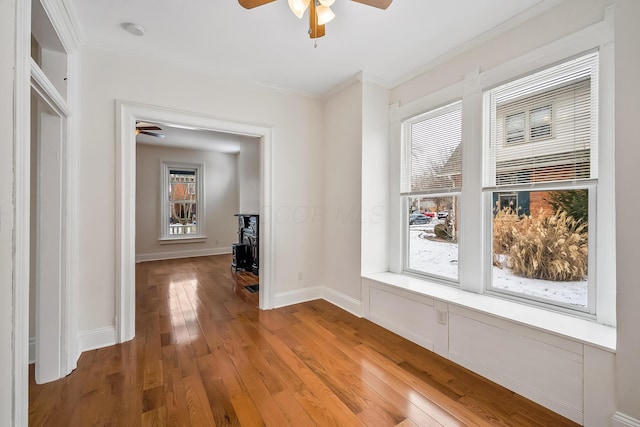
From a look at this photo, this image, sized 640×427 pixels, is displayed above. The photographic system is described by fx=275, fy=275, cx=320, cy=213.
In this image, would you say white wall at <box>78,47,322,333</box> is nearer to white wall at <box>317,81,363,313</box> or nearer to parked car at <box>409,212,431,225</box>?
white wall at <box>317,81,363,313</box>

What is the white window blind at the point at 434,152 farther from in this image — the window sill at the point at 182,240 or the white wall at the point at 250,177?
the window sill at the point at 182,240

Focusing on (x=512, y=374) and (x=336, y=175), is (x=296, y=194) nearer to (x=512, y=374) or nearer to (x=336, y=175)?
(x=336, y=175)

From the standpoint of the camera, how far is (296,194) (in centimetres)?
358

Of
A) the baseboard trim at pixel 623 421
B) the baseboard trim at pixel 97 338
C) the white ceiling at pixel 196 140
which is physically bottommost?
the baseboard trim at pixel 97 338

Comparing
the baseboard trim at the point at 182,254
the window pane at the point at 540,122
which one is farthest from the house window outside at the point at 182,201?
the window pane at the point at 540,122

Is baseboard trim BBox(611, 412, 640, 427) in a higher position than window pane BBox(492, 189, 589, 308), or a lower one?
lower

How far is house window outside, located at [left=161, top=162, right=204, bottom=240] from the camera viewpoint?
6926mm

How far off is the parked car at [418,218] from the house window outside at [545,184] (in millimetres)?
699

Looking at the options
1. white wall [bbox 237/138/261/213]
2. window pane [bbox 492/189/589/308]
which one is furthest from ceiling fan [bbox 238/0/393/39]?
white wall [bbox 237/138/261/213]

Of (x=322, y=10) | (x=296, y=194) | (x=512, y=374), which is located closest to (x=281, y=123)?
(x=296, y=194)

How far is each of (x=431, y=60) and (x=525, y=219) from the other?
178 cm

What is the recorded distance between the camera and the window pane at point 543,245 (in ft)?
6.34

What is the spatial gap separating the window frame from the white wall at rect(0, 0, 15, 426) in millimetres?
6241

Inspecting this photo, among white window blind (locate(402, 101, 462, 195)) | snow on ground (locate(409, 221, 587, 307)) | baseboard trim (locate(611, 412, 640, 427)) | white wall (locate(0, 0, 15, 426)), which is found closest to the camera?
white wall (locate(0, 0, 15, 426))
